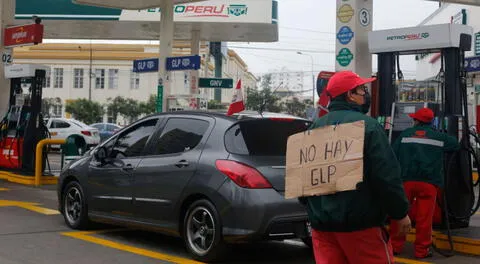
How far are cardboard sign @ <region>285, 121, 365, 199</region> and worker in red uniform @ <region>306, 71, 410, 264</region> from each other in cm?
6

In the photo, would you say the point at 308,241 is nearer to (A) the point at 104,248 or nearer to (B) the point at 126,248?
(B) the point at 126,248

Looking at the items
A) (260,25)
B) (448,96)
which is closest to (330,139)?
(448,96)

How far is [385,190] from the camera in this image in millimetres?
3289

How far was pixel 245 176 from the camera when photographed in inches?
230

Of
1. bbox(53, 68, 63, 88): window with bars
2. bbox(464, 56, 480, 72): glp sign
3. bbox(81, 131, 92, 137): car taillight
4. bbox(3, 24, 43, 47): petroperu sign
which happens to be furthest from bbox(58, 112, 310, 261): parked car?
bbox(53, 68, 63, 88): window with bars

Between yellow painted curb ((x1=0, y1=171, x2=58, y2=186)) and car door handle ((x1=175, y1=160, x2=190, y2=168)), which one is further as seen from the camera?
yellow painted curb ((x1=0, y1=171, x2=58, y2=186))

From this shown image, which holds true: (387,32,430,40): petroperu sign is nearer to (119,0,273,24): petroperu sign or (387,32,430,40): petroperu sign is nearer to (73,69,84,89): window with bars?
(119,0,273,24): petroperu sign

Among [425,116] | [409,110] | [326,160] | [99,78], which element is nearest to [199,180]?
[425,116]

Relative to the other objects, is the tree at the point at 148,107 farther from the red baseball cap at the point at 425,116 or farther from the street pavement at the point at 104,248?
the red baseball cap at the point at 425,116

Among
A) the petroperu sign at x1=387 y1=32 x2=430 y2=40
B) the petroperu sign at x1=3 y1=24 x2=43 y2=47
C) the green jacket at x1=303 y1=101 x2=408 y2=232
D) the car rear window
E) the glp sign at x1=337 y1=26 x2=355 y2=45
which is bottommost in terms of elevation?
the green jacket at x1=303 y1=101 x2=408 y2=232

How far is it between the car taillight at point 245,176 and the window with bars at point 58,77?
6936 cm

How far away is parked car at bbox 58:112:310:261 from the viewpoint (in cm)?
581

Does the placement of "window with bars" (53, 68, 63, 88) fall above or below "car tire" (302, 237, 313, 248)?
above

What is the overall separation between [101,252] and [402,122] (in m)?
4.29
